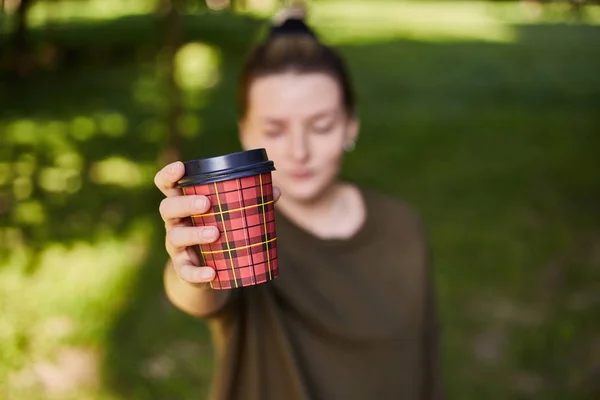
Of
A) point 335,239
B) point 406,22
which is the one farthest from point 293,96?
point 406,22

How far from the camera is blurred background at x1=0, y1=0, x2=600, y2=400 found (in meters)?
4.20

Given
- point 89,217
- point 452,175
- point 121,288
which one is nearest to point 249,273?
point 121,288

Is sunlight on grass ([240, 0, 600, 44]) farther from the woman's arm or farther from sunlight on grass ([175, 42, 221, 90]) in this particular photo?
the woman's arm

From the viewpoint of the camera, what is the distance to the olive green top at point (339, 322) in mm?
1817

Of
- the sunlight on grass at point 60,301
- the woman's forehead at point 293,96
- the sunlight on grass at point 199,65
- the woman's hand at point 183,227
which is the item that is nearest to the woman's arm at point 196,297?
the woman's hand at point 183,227

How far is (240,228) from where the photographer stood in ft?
4.22

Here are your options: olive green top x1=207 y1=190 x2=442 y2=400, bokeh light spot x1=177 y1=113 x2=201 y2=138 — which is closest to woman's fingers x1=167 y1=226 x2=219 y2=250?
olive green top x1=207 y1=190 x2=442 y2=400

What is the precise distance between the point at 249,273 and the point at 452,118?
9263mm

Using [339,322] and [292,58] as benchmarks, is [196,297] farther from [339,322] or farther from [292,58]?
[292,58]

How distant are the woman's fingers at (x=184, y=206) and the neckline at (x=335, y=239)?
2.26ft

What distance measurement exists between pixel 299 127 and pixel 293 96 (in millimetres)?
81

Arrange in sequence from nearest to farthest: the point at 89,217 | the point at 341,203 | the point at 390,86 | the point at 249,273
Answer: the point at 249,273, the point at 341,203, the point at 89,217, the point at 390,86

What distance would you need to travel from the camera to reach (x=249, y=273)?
→ 4.32 feet

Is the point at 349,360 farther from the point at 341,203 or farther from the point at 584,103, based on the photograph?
the point at 584,103
